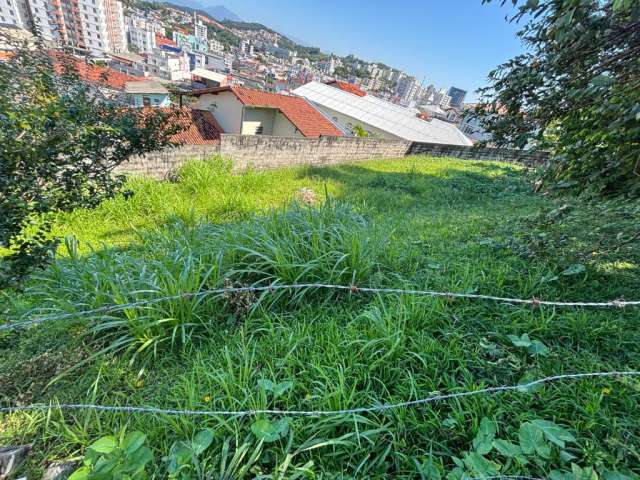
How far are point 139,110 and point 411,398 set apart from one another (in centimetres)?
305

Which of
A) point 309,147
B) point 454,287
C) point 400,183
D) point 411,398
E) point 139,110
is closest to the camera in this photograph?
point 411,398

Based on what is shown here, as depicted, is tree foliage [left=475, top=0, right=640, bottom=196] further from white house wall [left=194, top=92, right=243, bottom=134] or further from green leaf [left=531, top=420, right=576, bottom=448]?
white house wall [left=194, top=92, right=243, bottom=134]

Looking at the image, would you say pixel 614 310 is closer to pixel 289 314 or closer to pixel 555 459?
pixel 555 459

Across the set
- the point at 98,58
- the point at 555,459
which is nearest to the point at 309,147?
the point at 98,58

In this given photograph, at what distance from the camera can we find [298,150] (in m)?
8.54

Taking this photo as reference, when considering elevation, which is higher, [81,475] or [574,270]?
[574,270]

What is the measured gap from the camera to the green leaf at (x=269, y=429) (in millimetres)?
1035

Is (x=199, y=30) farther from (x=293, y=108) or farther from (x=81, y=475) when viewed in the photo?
(x=81, y=475)

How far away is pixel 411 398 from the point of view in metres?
1.23

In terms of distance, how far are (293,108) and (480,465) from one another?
1569 centimetres

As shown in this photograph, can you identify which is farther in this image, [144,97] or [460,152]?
[460,152]

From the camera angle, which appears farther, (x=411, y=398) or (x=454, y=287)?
(x=454, y=287)

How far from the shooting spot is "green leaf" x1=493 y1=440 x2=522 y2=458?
97 centimetres

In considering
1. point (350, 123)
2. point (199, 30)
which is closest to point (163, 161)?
point (350, 123)
